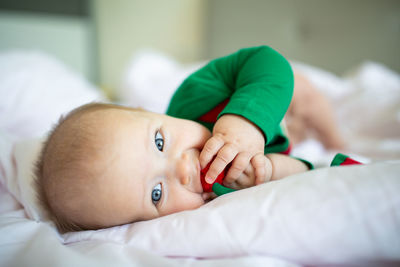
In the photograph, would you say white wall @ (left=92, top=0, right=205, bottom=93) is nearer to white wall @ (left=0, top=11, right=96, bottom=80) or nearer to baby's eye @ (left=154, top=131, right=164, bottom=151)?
white wall @ (left=0, top=11, right=96, bottom=80)

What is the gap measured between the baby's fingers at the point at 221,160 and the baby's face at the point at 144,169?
0.14 feet

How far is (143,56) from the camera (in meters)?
1.86

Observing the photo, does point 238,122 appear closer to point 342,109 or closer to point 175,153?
point 175,153

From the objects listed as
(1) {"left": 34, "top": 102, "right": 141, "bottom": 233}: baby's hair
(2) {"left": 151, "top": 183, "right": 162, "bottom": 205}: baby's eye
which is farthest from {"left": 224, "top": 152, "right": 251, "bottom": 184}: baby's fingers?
(1) {"left": 34, "top": 102, "right": 141, "bottom": 233}: baby's hair

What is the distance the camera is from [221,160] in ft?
1.72

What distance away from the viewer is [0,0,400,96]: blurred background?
66.0 inches

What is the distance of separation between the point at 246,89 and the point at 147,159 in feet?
0.94

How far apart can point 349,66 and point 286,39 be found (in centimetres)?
47

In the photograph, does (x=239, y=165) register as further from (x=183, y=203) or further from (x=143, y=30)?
(x=143, y=30)

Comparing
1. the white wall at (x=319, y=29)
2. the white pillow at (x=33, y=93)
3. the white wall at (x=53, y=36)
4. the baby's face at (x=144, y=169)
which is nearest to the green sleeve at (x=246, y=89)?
the baby's face at (x=144, y=169)

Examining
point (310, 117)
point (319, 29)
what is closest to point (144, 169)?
point (310, 117)

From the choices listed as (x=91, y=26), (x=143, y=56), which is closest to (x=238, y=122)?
(x=143, y=56)

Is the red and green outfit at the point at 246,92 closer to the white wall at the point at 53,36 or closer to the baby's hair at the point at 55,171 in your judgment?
the baby's hair at the point at 55,171

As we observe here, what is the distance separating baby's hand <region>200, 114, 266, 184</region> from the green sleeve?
2 centimetres
